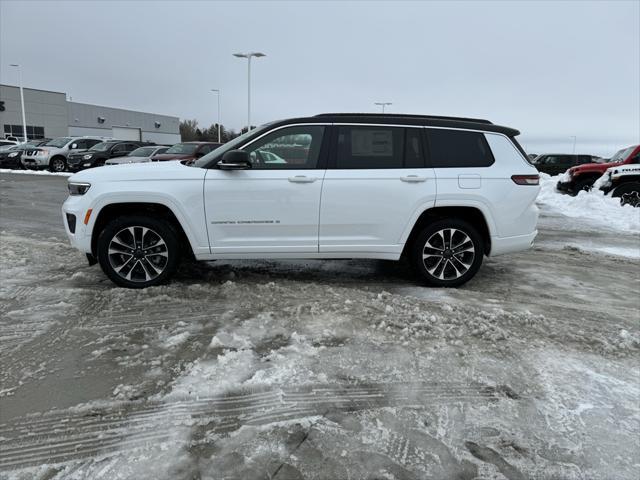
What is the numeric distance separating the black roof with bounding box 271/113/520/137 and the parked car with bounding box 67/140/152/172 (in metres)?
20.0

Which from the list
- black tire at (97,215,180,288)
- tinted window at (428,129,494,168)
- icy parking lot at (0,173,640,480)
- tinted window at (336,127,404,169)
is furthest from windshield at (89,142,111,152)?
tinted window at (428,129,494,168)

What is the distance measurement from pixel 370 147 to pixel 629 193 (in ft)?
36.6

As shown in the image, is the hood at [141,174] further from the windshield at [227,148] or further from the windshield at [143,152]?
the windshield at [143,152]

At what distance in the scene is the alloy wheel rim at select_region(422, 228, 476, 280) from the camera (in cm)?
516

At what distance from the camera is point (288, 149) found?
496 centimetres

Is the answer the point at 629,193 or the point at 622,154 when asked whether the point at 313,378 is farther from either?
the point at 622,154

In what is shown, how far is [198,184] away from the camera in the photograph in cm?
480

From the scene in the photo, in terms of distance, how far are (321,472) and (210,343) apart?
1602 mm

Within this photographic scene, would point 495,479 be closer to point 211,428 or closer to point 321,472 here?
point 321,472

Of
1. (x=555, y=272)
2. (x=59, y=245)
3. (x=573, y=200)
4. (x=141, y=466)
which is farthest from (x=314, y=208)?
(x=573, y=200)

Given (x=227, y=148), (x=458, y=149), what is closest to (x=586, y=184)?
(x=458, y=149)

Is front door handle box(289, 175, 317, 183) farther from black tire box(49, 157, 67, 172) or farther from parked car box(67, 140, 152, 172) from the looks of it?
black tire box(49, 157, 67, 172)

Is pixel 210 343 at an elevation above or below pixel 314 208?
below

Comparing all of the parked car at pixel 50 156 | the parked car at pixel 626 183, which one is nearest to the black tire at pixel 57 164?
the parked car at pixel 50 156
